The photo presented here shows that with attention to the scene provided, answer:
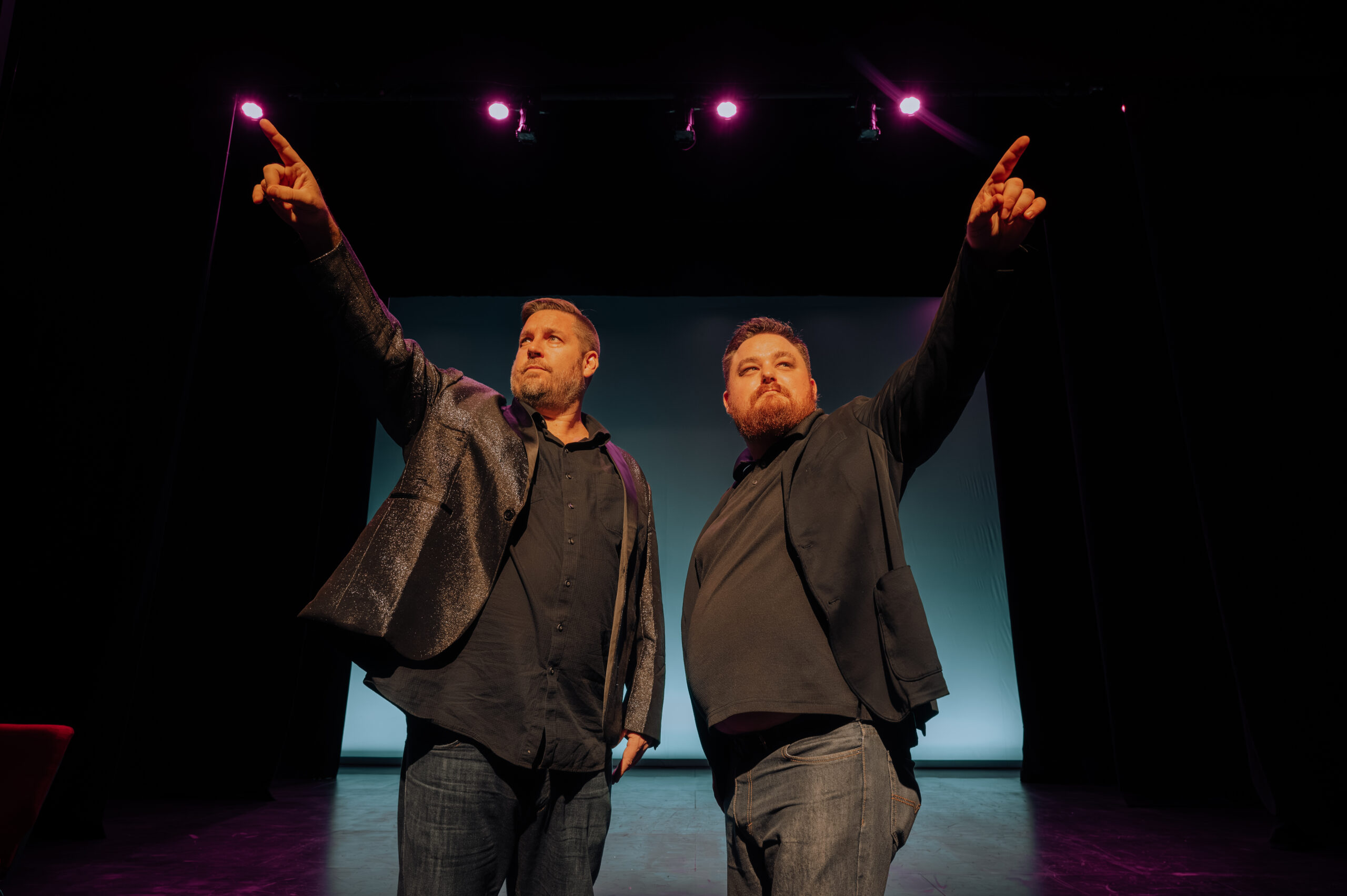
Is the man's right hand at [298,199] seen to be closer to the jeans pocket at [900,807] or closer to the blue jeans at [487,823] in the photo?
the blue jeans at [487,823]

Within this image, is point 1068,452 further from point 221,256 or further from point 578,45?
point 221,256

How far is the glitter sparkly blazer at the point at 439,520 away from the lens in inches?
43.8

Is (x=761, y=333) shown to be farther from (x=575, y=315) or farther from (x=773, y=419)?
(x=575, y=315)

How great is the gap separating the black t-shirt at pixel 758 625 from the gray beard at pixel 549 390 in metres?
0.38

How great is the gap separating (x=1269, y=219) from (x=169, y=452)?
506 centimetres

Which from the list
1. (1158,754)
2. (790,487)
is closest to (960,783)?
(1158,754)

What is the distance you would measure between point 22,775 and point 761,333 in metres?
1.89

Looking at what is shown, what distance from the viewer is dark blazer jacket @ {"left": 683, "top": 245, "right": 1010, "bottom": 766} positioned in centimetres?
111

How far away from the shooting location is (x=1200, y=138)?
379 cm

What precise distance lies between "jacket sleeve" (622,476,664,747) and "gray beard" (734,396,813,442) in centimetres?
24

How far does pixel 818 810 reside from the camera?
1045 millimetres

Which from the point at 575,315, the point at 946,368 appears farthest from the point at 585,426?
the point at 946,368

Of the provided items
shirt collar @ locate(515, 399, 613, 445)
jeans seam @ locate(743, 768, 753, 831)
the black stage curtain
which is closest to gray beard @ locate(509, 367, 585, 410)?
shirt collar @ locate(515, 399, 613, 445)

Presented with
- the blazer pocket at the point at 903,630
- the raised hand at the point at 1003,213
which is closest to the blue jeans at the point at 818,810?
the blazer pocket at the point at 903,630
